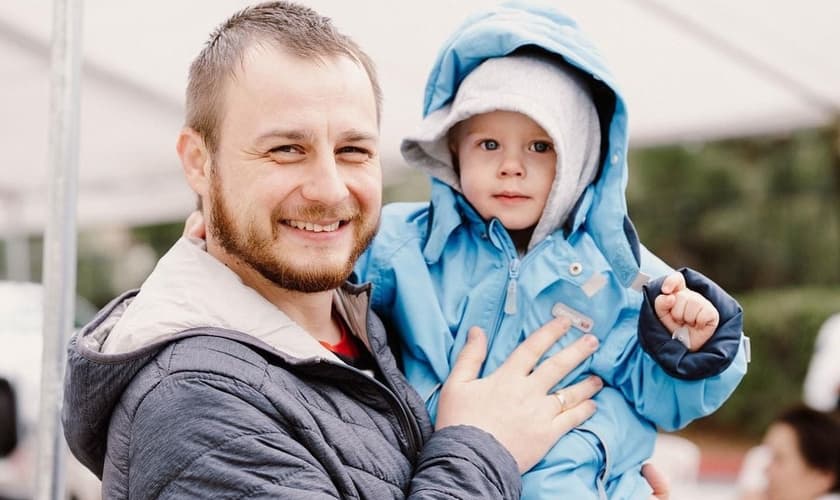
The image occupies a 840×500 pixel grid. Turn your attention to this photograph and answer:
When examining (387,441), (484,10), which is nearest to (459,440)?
(387,441)

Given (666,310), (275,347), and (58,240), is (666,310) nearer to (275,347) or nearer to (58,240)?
(275,347)

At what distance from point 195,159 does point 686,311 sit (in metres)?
0.86

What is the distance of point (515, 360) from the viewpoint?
165 centimetres

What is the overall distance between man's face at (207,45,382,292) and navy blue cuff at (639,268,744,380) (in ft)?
1.83

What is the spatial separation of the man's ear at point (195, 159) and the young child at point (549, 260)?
0.42m

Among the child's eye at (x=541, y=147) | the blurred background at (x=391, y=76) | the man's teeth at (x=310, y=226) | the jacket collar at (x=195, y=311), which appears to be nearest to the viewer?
the jacket collar at (x=195, y=311)

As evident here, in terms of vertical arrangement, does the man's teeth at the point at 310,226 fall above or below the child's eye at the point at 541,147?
below

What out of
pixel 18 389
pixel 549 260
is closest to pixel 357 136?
pixel 549 260

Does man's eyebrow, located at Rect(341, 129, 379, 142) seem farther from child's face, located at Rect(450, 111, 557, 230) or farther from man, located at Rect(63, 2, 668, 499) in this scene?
child's face, located at Rect(450, 111, 557, 230)

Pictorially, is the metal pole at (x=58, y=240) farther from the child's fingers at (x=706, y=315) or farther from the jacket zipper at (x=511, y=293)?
the child's fingers at (x=706, y=315)

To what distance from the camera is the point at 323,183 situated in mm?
1395

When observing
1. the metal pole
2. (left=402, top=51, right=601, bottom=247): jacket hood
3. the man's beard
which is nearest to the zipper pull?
(left=402, top=51, right=601, bottom=247): jacket hood

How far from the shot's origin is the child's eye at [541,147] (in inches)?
72.0

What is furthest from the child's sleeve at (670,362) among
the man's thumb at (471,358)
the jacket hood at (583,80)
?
the man's thumb at (471,358)
